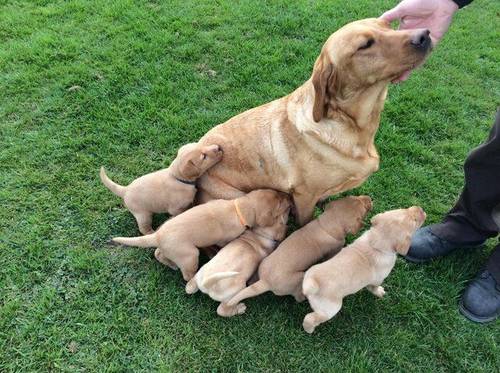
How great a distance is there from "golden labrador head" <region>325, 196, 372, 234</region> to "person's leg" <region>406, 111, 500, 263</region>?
2.33 feet

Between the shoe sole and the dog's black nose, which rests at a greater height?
the dog's black nose

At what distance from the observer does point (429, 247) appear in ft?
13.0

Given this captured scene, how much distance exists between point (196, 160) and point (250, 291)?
3.91ft

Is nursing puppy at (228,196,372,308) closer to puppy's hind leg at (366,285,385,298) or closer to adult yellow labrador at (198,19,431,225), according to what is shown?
adult yellow labrador at (198,19,431,225)

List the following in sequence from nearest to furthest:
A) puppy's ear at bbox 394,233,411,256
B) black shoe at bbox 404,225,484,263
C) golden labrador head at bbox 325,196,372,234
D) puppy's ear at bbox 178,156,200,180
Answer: puppy's ear at bbox 394,233,411,256, golden labrador head at bbox 325,196,372,234, puppy's ear at bbox 178,156,200,180, black shoe at bbox 404,225,484,263

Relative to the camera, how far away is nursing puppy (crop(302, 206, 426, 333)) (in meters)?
3.24

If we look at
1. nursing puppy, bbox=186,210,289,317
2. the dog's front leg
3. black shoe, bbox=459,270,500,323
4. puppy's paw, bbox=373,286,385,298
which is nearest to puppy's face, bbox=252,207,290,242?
nursing puppy, bbox=186,210,289,317

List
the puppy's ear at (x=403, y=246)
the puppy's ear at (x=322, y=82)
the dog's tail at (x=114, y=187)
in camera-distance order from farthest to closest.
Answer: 1. the dog's tail at (x=114, y=187)
2. the puppy's ear at (x=403, y=246)
3. the puppy's ear at (x=322, y=82)

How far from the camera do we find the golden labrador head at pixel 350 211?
3611 mm

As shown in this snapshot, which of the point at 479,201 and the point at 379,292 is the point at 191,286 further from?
the point at 479,201

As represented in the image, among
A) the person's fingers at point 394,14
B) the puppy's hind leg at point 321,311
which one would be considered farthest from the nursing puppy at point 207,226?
the person's fingers at point 394,14

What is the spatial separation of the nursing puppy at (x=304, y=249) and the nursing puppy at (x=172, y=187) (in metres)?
0.96

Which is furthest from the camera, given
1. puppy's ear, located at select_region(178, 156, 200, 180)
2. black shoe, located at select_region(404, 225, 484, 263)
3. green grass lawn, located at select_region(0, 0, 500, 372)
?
black shoe, located at select_region(404, 225, 484, 263)

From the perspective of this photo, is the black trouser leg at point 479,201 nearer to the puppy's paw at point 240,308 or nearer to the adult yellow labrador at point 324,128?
the adult yellow labrador at point 324,128
